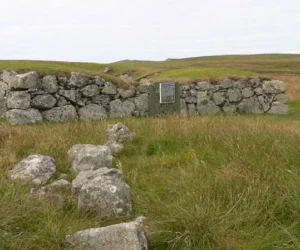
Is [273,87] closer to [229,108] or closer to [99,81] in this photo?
[229,108]

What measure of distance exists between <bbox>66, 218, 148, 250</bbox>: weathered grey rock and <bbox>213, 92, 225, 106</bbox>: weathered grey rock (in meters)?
11.6

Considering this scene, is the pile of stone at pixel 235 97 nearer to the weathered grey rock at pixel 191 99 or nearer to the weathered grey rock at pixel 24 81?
the weathered grey rock at pixel 191 99

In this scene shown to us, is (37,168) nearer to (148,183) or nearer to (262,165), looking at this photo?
(148,183)

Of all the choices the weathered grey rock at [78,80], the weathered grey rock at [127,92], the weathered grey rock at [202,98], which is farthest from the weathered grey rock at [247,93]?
the weathered grey rock at [78,80]

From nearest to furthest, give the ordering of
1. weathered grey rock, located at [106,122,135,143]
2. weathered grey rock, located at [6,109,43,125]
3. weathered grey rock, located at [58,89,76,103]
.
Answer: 1. weathered grey rock, located at [106,122,135,143]
2. weathered grey rock, located at [6,109,43,125]
3. weathered grey rock, located at [58,89,76,103]

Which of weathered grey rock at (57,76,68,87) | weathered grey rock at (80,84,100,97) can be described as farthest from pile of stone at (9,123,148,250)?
weathered grey rock at (80,84,100,97)

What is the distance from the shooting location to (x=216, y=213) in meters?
3.42

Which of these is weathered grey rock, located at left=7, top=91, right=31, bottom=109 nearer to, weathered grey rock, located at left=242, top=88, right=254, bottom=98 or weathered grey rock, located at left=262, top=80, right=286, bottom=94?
weathered grey rock, located at left=242, top=88, right=254, bottom=98

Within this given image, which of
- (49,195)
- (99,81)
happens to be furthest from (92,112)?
(49,195)

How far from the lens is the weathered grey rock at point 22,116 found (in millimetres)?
10500

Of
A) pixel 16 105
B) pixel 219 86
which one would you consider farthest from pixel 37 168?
pixel 219 86

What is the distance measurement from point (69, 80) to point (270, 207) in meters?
8.95

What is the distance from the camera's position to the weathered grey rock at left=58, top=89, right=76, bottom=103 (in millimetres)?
11523

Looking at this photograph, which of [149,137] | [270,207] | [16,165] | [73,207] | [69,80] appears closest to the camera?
[270,207]
